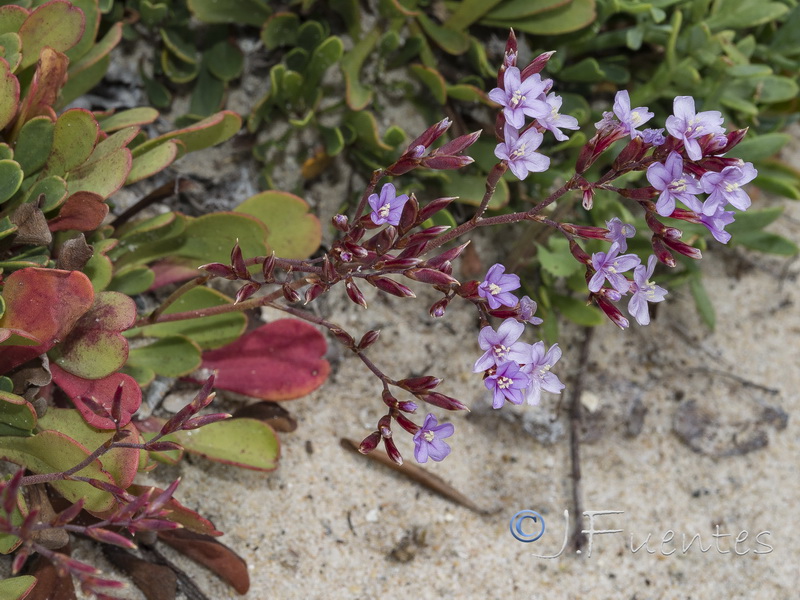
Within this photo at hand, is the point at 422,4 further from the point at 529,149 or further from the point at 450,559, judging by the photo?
the point at 450,559

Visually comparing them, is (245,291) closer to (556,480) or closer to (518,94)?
(518,94)

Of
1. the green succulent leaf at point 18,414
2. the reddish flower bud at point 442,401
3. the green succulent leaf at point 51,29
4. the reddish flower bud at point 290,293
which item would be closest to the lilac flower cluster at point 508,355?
the reddish flower bud at point 442,401

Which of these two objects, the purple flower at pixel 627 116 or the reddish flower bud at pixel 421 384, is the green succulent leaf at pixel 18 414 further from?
the purple flower at pixel 627 116

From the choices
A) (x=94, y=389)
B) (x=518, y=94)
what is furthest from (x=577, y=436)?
(x=94, y=389)

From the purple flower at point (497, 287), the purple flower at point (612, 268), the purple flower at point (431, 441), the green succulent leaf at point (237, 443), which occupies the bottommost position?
the green succulent leaf at point (237, 443)

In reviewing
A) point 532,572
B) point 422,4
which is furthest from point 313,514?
point 422,4

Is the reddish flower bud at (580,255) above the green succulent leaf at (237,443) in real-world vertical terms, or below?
above

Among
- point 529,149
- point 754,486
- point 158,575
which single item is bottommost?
point 754,486
